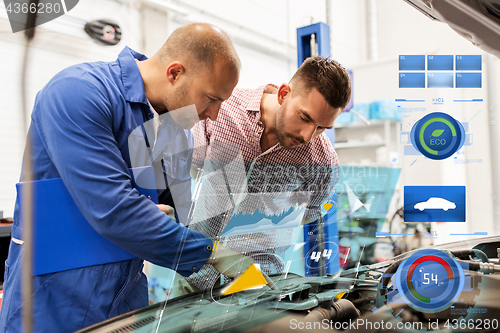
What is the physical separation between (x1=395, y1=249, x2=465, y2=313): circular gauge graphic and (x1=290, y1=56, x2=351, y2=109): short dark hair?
0.48m

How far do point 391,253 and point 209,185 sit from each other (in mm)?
518

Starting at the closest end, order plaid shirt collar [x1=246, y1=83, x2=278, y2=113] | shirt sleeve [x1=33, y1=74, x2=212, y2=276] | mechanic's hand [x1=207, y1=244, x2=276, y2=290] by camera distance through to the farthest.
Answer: shirt sleeve [x1=33, y1=74, x2=212, y2=276] → mechanic's hand [x1=207, y1=244, x2=276, y2=290] → plaid shirt collar [x1=246, y1=83, x2=278, y2=113]

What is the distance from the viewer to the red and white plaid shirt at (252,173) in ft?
2.85

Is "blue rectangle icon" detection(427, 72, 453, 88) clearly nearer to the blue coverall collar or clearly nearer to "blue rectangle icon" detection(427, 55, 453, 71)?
"blue rectangle icon" detection(427, 55, 453, 71)

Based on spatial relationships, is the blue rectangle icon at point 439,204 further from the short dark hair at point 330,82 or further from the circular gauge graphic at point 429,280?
the short dark hair at point 330,82

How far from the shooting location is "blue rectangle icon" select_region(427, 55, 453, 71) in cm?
86

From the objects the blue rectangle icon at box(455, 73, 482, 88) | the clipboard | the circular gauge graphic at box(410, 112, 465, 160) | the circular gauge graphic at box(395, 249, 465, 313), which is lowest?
the circular gauge graphic at box(395, 249, 465, 313)

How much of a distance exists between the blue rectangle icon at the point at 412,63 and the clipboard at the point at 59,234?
0.88m

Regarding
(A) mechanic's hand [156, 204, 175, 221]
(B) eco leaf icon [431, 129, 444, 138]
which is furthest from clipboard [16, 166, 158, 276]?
(B) eco leaf icon [431, 129, 444, 138]

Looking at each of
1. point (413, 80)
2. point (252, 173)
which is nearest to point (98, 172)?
point (252, 173)

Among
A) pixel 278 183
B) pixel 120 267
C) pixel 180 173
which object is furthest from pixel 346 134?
pixel 120 267

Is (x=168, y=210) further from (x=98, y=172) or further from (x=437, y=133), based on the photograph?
(x=437, y=133)

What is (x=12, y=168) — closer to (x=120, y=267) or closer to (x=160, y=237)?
(x=120, y=267)

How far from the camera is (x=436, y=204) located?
846mm
